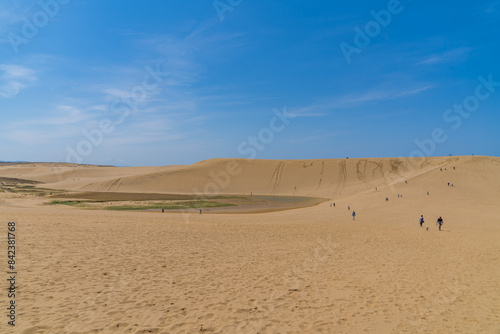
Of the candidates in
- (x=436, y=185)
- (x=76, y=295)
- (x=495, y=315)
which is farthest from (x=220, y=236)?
(x=436, y=185)

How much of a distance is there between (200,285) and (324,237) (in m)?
11.7

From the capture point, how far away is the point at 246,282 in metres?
9.55

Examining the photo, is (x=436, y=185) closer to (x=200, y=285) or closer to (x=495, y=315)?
(x=495, y=315)

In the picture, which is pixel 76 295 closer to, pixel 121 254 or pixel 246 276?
pixel 121 254

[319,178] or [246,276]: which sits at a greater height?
[319,178]

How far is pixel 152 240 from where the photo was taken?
600 inches

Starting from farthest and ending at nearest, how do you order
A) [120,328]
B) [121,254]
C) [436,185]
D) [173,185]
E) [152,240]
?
1. [173,185]
2. [436,185]
3. [152,240]
4. [121,254]
5. [120,328]

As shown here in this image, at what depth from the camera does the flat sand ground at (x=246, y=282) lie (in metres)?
6.81

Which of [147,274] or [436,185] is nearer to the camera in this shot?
[147,274]

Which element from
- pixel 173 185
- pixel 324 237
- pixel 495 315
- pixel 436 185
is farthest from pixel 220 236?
pixel 173 185

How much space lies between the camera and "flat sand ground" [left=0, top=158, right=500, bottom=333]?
6.81 metres

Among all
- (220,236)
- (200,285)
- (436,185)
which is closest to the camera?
(200,285)

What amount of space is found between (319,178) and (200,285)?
77.6 meters

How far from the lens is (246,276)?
33.4ft
